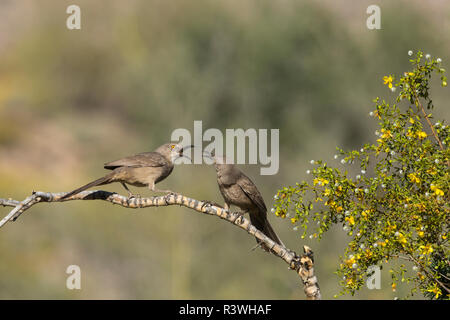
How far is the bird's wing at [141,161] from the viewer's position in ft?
25.0

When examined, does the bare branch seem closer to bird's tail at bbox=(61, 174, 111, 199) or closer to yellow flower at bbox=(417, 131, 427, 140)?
bird's tail at bbox=(61, 174, 111, 199)

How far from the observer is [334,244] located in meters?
15.6

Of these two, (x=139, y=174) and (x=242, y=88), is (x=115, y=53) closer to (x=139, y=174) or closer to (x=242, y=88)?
(x=242, y=88)

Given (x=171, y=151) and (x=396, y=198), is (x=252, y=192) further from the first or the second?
(x=396, y=198)

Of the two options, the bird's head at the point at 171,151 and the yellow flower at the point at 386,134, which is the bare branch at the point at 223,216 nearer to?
the yellow flower at the point at 386,134

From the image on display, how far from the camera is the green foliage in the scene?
18.6 ft

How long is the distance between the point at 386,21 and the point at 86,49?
1216cm

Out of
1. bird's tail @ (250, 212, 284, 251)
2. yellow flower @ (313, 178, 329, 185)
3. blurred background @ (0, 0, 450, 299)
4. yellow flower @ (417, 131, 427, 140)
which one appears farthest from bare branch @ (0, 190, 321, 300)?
blurred background @ (0, 0, 450, 299)

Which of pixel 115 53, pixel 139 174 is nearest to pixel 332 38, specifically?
pixel 115 53

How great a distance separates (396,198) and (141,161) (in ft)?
10.2

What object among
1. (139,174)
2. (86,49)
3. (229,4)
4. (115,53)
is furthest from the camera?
(86,49)

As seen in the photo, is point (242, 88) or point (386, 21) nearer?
point (242, 88)

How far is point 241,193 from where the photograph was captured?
793cm

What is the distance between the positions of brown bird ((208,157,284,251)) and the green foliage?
176 centimetres
